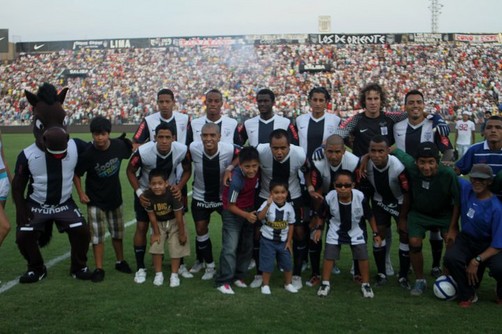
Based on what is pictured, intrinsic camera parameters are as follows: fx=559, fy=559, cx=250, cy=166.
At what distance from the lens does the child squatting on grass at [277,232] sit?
5991 mm

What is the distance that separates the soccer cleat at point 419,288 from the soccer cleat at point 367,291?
44cm

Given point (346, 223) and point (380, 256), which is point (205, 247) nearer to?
point (346, 223)

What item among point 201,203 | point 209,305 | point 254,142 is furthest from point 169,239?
point 254,142

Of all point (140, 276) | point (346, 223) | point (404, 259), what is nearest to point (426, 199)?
point (404, 259)

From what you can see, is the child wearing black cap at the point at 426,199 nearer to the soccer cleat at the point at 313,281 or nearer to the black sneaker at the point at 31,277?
the soccer cleat at the point at 313,281

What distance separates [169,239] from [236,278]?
89 cm

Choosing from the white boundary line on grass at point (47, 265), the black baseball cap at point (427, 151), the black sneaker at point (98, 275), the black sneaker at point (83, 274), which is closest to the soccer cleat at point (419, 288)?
the black baseball cap at point (427, 151)

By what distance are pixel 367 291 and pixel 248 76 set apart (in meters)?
41.1

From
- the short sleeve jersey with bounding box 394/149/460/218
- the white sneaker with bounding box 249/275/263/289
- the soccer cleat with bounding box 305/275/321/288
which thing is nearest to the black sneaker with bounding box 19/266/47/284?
the white sneaker with bounding box 249/275/263/289

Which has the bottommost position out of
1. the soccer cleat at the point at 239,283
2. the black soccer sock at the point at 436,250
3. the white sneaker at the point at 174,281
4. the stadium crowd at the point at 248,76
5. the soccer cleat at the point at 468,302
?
the soccer cleat at the point at 468,302

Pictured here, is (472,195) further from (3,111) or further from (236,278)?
(3,111)

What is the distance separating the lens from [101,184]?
6.53m

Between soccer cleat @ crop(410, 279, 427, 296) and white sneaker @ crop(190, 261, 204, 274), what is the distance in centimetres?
256

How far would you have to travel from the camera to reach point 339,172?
19.5 feet
